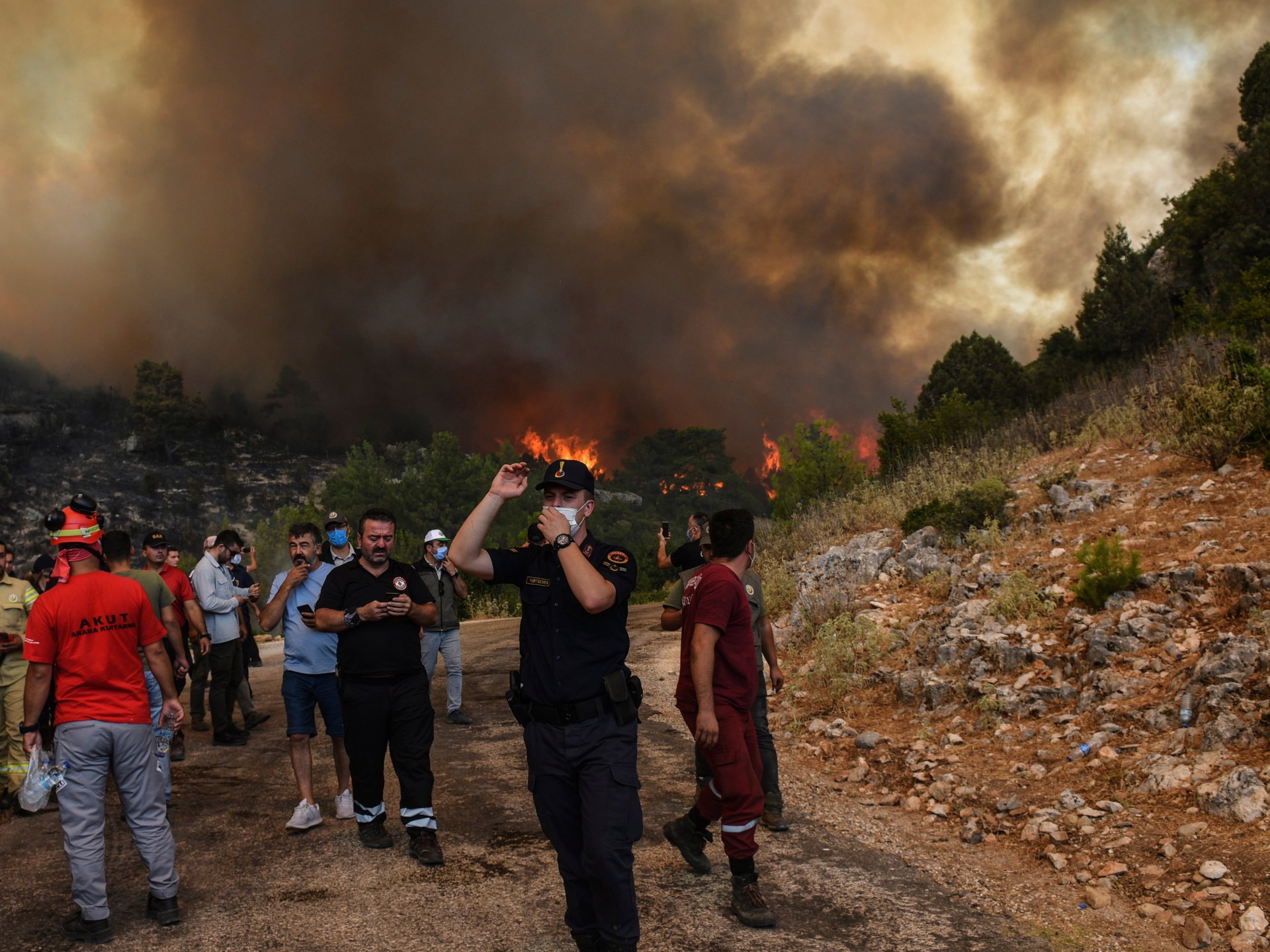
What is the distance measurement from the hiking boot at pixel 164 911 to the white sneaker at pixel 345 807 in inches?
61.0

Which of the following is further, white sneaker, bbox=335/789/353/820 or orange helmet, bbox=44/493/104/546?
white sneaker, bbox=335/789/353/820

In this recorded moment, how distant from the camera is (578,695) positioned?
144 inches

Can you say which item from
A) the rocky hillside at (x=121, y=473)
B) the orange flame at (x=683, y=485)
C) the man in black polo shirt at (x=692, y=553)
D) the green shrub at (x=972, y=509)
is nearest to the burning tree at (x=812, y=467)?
the green shrub at (x=972, y=509)

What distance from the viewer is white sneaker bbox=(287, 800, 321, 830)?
573 cm

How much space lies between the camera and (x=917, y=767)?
671 centimetres

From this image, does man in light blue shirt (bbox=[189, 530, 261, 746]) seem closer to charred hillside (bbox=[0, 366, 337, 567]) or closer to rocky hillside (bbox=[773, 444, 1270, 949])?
rocky hillside (bbox=[773, 444, 1270, 949])

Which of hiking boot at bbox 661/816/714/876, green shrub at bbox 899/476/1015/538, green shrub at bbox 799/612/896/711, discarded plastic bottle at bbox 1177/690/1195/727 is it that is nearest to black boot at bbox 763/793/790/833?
hiking boot at bbox 661/816/714/876

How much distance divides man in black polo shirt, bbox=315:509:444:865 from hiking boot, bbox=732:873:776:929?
1.92 meters

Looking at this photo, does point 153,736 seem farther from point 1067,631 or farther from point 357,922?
point 1067,631

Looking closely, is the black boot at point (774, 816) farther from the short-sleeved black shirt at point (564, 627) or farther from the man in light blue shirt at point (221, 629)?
the man in light blue shirt at point (221, 629)

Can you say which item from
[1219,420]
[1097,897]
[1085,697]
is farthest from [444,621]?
[1219,420]

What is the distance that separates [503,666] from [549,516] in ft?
33.0

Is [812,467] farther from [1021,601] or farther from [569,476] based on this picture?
[569,476]

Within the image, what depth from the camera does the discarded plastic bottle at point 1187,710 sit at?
5.91 m
